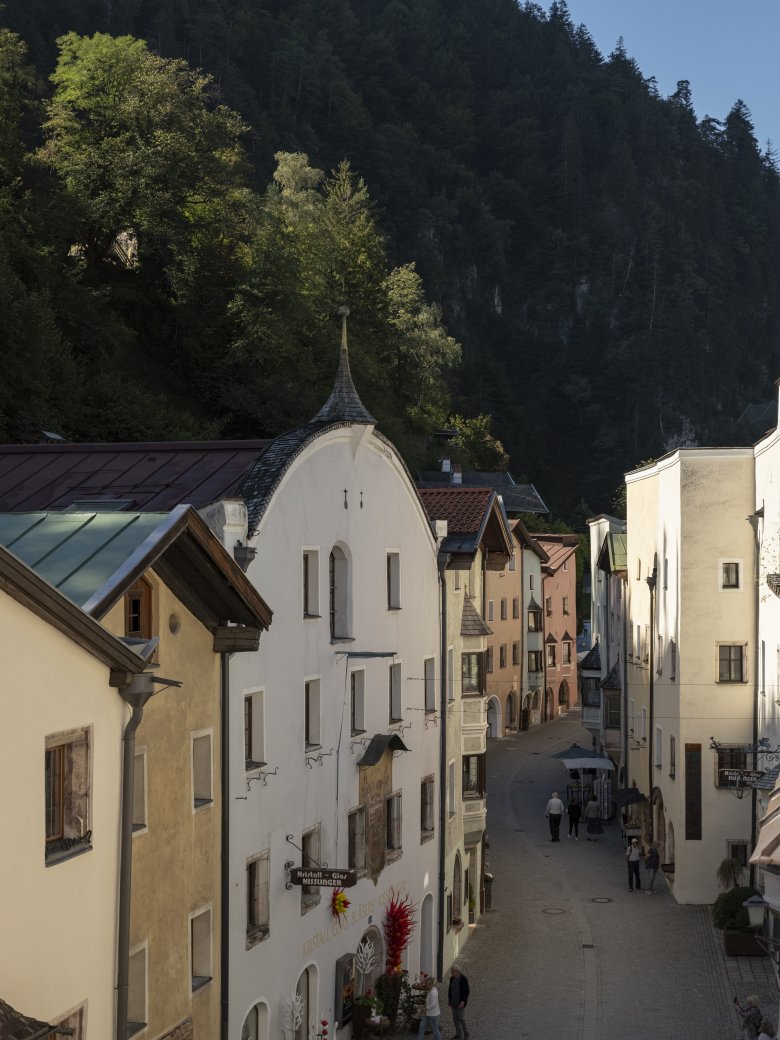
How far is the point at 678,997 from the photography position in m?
30.2

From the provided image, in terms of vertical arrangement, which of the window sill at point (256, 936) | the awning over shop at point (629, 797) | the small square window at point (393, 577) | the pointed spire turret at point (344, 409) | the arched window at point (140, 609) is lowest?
the awning over shop at point (629, 797)

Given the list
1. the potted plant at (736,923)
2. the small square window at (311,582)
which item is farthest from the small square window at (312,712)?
the potted plant at (736,923)

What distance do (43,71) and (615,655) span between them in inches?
3163

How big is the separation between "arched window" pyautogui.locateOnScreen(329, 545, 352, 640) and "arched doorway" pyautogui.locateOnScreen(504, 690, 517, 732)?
49.2 meters

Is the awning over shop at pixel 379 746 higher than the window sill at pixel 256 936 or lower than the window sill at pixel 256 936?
higher

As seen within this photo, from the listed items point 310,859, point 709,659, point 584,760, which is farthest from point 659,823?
point 310,859

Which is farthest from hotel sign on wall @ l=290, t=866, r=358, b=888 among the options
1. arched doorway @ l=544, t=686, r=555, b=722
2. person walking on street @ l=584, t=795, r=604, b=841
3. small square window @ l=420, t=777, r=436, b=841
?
arched doorway @ l=544, t=686, r=555, b=722

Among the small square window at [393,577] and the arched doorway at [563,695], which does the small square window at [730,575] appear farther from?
the arched doorway at [563,695]

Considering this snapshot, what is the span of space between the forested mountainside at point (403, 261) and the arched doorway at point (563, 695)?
16558 millimetres

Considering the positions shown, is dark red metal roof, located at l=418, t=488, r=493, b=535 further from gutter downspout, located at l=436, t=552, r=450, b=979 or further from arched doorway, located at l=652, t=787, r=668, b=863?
arched doorway, located at l=652, t=787, r=668, b=863

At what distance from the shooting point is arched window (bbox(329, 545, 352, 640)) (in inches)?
1097

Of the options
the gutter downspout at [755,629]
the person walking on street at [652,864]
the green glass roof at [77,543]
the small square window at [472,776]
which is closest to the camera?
the green glass roof at [77,543]

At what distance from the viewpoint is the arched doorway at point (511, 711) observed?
76188 millimetres

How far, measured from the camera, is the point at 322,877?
75.7 ft
